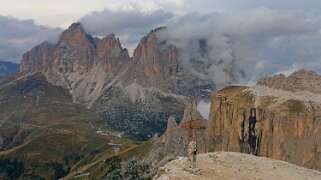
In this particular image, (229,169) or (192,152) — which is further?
(229,169)

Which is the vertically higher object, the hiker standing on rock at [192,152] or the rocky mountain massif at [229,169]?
the hiker standing on rock at [192,152]

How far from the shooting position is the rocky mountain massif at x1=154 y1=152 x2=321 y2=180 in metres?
59.9

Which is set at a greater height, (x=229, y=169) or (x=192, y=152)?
(x=192, y=152)

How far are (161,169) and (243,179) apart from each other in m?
12.1

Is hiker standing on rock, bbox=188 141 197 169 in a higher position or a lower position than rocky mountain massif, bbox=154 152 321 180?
higher

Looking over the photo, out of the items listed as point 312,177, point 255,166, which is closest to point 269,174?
point 255,166

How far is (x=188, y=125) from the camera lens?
60.8 meters

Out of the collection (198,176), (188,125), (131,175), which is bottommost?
(131,175)

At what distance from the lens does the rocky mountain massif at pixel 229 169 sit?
59.9 meters

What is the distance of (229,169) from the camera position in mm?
69500

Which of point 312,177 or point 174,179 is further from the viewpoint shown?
point 312,177

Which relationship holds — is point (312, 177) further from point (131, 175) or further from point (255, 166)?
point (131, 175)

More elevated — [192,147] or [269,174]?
[192,147]

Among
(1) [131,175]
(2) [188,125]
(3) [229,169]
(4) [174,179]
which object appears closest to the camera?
(4) [174,179]
